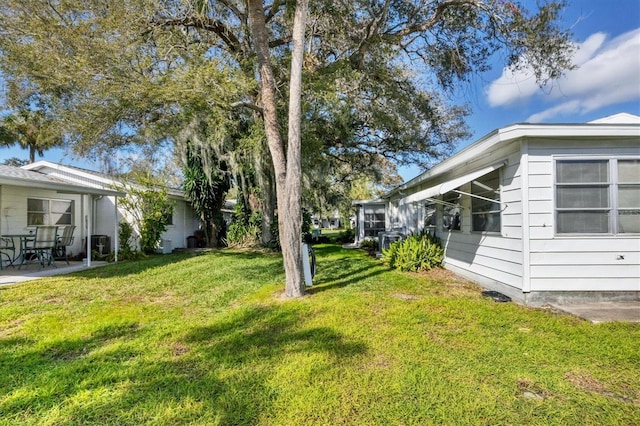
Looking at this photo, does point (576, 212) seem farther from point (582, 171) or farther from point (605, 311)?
point (605, 311)

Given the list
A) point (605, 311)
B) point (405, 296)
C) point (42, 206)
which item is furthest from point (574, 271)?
point (42, 206)

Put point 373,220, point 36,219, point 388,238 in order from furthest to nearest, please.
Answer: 1. point 373,220
2. point 388,238
3. point 36,219

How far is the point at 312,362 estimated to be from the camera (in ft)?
10.00

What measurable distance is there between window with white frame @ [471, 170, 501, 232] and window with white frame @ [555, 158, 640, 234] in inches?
36.7

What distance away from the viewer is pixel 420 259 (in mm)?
8164

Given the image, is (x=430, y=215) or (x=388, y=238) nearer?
(x=430, y=215)

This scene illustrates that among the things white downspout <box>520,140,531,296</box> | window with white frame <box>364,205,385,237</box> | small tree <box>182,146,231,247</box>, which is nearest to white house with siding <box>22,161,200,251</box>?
small tree <box>182,146,231,247</box>

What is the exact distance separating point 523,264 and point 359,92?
6042 millimetres

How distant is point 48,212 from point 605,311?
13486 mm

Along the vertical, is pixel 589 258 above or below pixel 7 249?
above

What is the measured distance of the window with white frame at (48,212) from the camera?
978cm

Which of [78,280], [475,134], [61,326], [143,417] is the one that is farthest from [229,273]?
[475,134]

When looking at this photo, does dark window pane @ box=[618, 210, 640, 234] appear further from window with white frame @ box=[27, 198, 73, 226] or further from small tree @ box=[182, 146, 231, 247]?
window with white frame @ box=[27, 198, 73, 226]

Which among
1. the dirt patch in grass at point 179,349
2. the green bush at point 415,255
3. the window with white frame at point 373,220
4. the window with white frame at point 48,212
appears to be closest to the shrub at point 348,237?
the window with white frame at point 373,220
